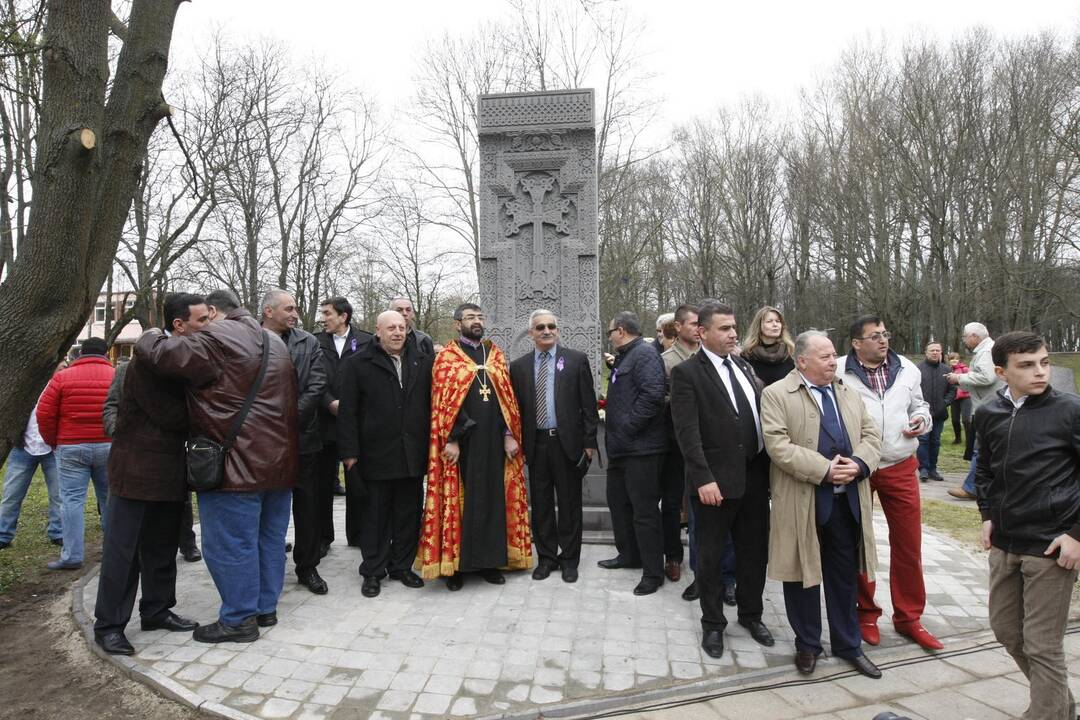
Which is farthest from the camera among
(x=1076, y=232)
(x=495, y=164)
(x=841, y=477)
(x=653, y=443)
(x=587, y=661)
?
(x=1076, y=232)

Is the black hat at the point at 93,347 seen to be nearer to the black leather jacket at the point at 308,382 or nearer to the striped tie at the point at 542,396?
the black leather jacket at the point at 308,382

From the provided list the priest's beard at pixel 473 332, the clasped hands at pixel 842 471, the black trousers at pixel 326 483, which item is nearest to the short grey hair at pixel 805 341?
the clasped hands at pixel 842 471

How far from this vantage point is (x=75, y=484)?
16.3 ft

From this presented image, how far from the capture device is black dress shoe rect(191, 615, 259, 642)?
358cm

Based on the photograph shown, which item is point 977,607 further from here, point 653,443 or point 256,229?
point 256,229

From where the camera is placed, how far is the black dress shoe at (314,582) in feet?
14.4

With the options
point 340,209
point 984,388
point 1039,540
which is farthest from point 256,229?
point 1039,540

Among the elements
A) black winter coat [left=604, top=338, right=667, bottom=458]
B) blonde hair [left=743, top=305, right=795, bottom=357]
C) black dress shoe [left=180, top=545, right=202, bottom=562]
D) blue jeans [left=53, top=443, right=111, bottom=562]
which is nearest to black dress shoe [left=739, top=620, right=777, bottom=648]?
black winter coat [left=604, top=338, right=667, bottom=458]

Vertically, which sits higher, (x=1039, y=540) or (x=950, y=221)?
(x=950, y=221)

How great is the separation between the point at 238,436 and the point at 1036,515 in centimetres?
388

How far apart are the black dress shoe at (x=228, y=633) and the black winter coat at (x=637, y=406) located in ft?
8.42

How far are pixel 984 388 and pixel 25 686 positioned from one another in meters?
8.28

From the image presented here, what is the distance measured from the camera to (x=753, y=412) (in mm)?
3541

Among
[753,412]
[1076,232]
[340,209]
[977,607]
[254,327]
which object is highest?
[340,209]
